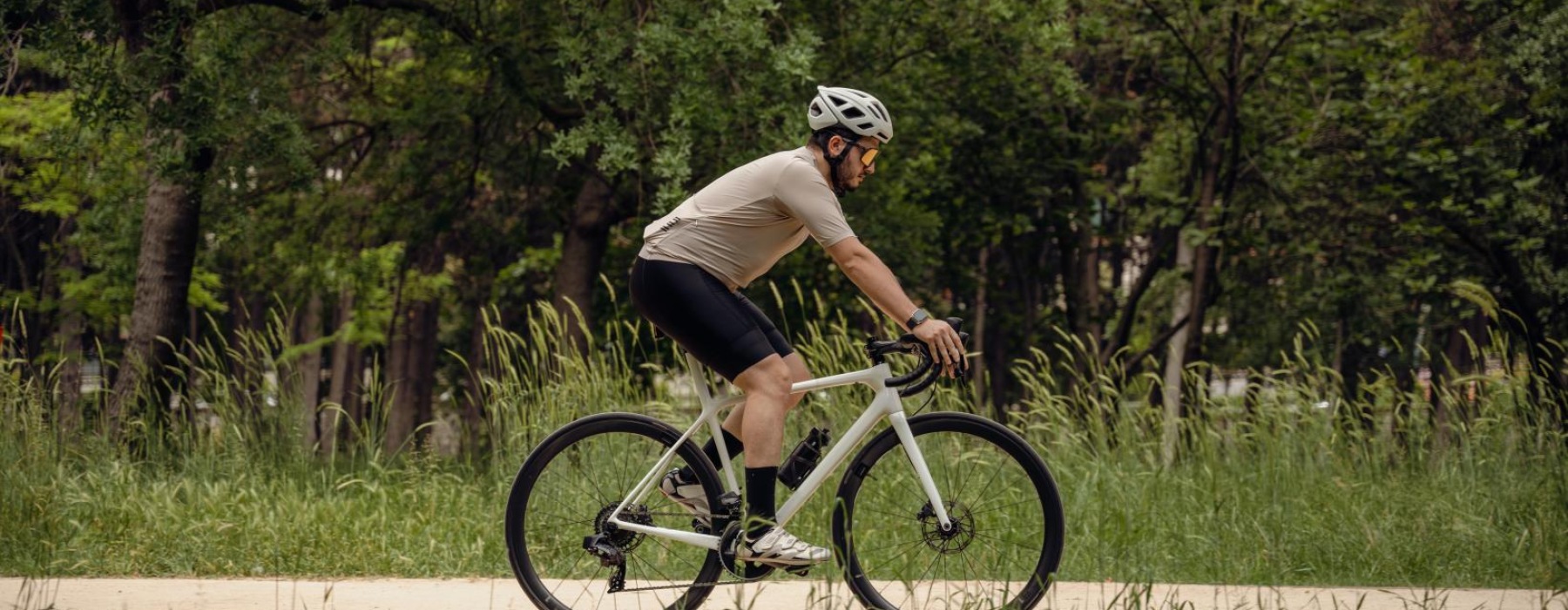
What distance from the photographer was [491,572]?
270 inches

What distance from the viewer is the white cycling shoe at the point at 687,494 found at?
5473 millimetres

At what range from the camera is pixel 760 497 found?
17.2 feet

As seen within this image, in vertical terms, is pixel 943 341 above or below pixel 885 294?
below

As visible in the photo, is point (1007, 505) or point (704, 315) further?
point (1007, 505)

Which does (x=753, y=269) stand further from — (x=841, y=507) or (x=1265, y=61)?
(x=1265, y=61)

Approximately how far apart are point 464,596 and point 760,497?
139 cm

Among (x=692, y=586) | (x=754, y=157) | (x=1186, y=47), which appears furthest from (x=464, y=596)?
(x=1186, y=47)

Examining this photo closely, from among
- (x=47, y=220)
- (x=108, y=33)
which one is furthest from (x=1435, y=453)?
(x=47, y=220)

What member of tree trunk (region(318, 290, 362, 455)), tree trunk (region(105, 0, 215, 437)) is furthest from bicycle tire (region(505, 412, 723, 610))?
tree trunk (region(318, 290, 362, 455))

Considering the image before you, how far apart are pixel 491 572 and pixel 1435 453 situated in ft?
15.9

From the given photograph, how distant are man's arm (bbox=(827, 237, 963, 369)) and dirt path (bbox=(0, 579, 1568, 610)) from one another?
0.97 meters

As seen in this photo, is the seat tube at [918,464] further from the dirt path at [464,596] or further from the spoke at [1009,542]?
the dirt path at [464,596]

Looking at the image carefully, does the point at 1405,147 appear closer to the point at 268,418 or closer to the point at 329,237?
the point at 329,237

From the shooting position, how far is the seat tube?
5348mm
